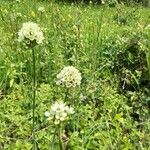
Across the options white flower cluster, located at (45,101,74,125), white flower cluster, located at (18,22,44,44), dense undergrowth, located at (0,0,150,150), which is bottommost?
dense undergrowth, located at (0,0,150,150)

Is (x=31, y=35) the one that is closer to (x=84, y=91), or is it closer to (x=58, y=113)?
(x=58, y=113)

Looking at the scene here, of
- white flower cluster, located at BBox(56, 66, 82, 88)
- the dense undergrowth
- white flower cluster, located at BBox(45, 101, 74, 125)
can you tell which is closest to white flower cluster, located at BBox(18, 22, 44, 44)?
white flower cluster, located at BBox(56, 66, 82, 88)

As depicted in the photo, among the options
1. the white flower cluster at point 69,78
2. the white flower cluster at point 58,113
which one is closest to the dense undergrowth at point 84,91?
the white flower cluster at point 69,78

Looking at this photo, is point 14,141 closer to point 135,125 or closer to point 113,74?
point 135,125

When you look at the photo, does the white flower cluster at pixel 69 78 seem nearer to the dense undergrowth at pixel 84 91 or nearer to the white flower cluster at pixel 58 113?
the white flower cluster at pixel 58 113

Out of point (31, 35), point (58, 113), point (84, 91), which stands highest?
point (31, 35)

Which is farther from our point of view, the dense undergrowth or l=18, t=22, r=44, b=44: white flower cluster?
the dense undergrowth

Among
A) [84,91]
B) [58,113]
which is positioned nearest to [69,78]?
[58,113]

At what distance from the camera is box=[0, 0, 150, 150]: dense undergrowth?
13.1 ft

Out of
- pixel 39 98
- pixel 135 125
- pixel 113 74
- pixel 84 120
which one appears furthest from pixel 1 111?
pixel 113 74

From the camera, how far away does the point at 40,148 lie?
12.6 feet

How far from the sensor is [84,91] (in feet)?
15.4

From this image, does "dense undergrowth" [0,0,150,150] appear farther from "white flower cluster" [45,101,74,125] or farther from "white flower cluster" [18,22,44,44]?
"white flower cluster" [45,101,74,125]

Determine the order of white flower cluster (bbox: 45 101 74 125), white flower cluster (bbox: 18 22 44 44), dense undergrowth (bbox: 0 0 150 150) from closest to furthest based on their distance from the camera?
white flower cluster (bbox: 45 101 74 125) → white flower cluster (bbox: 18 22 44 44) → dense undergrowth (bbox: 0 0 150 150)
